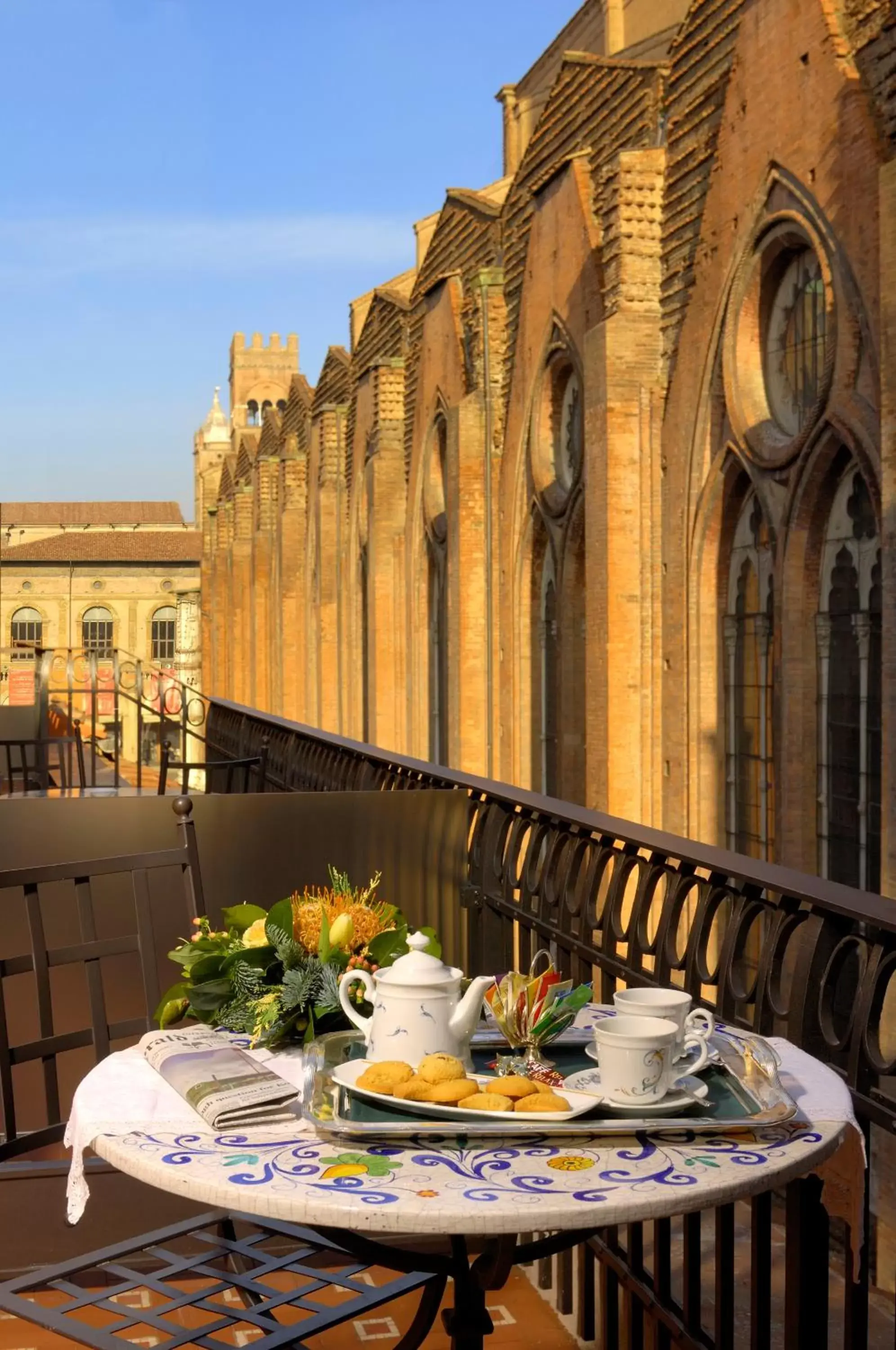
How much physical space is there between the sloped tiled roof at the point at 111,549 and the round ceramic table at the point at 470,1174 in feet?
232

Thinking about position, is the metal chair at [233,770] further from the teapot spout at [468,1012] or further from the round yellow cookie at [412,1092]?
the round yellow cookie at [412,1092]

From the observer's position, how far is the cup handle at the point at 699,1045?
2148mm

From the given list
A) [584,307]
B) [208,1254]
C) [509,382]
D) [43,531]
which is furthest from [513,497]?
[43,531]

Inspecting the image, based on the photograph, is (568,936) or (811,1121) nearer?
(811,1121)

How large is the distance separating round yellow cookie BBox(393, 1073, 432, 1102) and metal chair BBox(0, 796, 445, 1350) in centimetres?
33

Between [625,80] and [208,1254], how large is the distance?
15601 millimetres

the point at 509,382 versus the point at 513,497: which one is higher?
the point at 509,382

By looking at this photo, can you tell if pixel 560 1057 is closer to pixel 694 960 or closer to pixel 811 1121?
pixel 811 1121

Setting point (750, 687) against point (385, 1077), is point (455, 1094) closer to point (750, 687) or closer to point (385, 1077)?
point (385, 1077)

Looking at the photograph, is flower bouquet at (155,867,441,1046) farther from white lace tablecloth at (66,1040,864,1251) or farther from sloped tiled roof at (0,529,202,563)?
sloped tiled roof at (0,529,202,563)

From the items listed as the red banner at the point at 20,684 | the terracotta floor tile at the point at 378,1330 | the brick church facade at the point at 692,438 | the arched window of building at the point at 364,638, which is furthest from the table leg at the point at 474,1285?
the arched window of building at the point at 364,638

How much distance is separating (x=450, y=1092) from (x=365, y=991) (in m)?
0.42

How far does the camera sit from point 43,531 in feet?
284

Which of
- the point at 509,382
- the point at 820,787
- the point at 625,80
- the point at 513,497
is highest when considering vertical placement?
the point at 625,80
